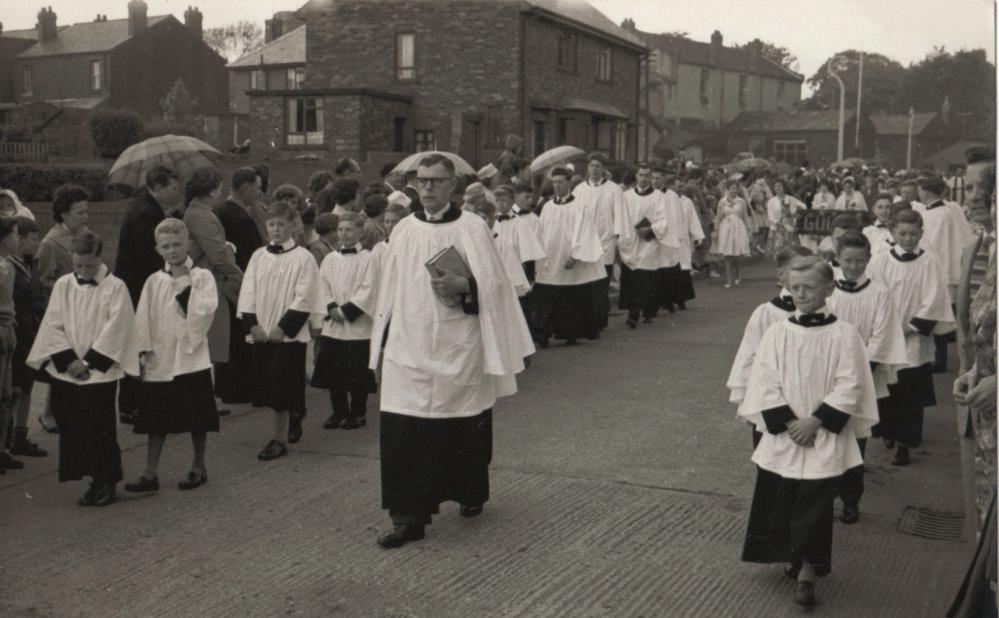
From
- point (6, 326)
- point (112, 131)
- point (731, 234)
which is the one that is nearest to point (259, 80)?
point (112, 131)

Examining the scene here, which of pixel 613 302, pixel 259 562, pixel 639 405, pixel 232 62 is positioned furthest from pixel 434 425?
pixel 232 62

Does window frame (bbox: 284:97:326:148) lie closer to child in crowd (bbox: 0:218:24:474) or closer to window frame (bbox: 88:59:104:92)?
window frame (bbox: 88:59:104:92)

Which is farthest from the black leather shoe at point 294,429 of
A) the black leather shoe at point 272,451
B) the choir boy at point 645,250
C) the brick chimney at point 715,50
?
the brick chimney at point 715,50

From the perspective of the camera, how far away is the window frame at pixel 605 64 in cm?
3828

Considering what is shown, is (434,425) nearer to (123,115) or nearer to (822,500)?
(822,500)

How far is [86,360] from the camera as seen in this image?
630cm

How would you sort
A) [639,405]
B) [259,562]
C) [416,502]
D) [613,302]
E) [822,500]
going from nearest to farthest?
[822,500] < [259,562] < [416,502] < [639,405] < [613,302]

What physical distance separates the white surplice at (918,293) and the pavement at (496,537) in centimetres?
76

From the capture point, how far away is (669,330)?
13555 mm

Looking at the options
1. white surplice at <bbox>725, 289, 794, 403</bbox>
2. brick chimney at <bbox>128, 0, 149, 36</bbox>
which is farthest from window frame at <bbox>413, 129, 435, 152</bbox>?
white surplice at <bbox>725, 289, 794, 403</bbox>

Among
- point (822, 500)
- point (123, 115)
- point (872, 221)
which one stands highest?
point (123, 115)

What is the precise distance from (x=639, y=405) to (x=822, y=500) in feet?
13.3

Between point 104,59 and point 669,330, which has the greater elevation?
point 104,59

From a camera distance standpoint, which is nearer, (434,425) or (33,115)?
(434,425)
